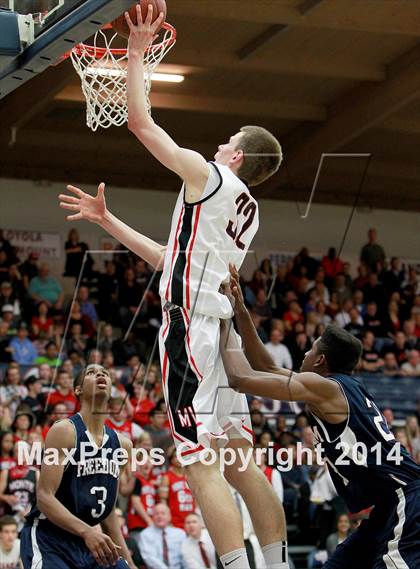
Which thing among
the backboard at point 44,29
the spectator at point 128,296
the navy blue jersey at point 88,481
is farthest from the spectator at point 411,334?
the backboard at point 44,29

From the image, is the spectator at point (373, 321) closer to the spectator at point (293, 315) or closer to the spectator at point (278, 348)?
the spectator at point (293, 315)

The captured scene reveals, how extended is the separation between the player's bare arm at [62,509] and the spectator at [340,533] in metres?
6.02

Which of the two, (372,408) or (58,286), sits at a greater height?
(58,286)

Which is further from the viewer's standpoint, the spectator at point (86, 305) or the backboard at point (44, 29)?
the spectator at point (86, 305)

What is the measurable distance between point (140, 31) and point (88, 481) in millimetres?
2949

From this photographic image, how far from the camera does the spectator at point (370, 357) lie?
1467 cm

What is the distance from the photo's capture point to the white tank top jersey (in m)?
5.88

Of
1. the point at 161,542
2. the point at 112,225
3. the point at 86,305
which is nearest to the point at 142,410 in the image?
the point at 161,542

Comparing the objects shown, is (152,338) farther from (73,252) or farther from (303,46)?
(303,46)

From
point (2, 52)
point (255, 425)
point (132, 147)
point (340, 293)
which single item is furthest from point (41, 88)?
point (2, 52)

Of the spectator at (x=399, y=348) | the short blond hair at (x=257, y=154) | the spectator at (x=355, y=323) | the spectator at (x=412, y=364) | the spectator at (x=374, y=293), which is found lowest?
the spectator at (x=412, y=364)

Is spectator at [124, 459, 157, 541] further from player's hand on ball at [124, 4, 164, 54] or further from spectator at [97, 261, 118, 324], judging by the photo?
player's hand on ball at [124, 4, 164, 54]

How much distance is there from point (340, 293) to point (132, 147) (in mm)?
5604

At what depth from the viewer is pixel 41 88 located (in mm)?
17078
